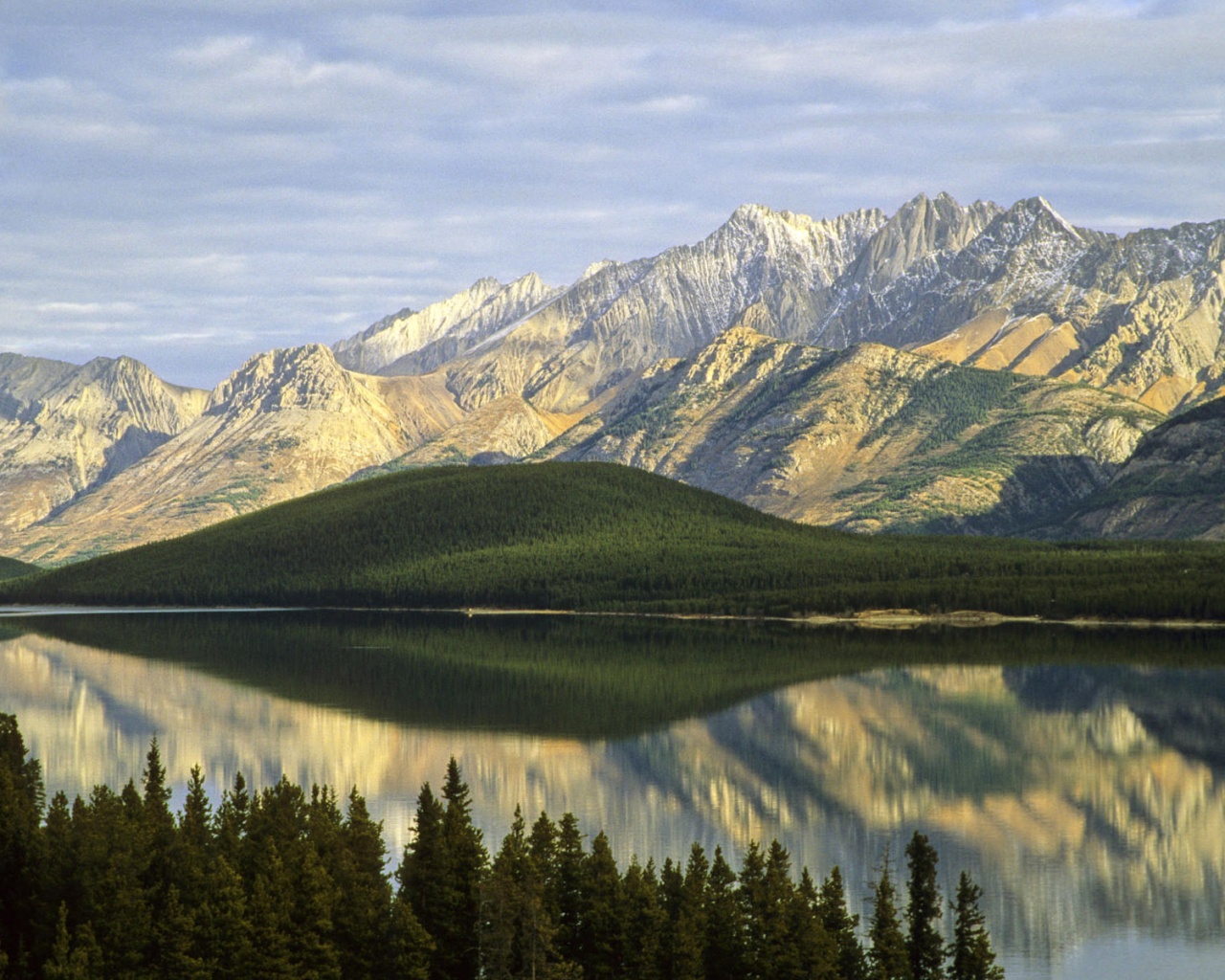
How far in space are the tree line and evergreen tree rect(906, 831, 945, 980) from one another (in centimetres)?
10

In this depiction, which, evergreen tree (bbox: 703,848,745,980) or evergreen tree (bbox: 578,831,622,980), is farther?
evergreen tree (bbox: 578,831,622,980)

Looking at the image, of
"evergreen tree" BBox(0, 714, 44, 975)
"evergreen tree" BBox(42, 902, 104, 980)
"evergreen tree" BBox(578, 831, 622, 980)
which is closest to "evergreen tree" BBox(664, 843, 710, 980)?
"evergreen tree" BBox(578, 831, 622, 980)

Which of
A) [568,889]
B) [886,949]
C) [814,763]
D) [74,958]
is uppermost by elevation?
[814,763]

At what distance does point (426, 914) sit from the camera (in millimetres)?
77000

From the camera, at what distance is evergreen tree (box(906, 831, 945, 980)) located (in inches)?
2891

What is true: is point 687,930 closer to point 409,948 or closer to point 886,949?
point 886,949

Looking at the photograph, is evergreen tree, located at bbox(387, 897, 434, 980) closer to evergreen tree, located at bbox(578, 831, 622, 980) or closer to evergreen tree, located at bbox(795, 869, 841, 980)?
evergreen tree, located at bbox(578, 831, 622, 980)

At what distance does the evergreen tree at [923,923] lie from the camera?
73.4 m

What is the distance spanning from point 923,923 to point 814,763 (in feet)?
208

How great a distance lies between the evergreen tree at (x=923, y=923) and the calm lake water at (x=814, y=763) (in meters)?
7.75

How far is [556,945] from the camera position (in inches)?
2889

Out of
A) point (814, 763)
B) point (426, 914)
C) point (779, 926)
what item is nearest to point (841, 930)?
point (779, 926)

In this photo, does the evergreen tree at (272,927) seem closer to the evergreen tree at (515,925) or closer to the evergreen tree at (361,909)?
the evergreen tree at (361,909)

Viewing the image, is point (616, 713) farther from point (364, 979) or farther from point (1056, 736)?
point (364, 979)
